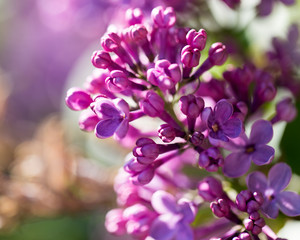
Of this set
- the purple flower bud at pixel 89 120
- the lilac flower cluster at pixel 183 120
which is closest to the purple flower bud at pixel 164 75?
the lilac flower cluster at pixel 183 120

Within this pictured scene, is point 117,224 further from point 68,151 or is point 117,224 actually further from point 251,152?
point 68,151

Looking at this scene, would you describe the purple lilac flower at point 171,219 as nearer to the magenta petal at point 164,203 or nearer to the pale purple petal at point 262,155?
the magenta petal at point 164,203

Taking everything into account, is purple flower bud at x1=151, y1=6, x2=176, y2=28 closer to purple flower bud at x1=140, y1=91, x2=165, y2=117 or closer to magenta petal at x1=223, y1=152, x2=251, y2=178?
purple flower bud at x1=140, y1=91, x2=165, y2=117

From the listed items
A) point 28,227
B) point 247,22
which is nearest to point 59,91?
point 28,227

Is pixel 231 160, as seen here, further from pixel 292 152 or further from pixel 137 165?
pixel 292 152

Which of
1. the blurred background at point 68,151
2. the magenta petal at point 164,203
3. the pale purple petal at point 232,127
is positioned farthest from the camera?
the blurred background at point 68,151

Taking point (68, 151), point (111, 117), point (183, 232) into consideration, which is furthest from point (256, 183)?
point (68, 151)
